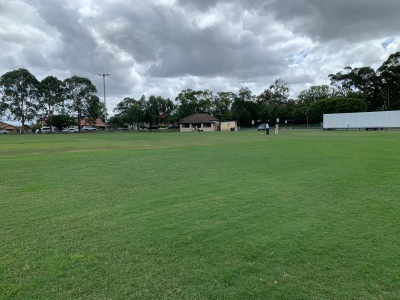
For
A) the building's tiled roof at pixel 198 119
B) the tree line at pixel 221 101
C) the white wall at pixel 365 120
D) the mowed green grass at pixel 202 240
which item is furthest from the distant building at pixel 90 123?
the mowed green grass at pixel 202 240

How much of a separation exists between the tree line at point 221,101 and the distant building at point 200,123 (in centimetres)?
774

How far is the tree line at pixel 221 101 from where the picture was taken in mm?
73438

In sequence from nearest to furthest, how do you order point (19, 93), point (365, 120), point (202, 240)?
point (202, 240)
point (365, 120)
point (19, 93)

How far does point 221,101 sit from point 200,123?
16.4m

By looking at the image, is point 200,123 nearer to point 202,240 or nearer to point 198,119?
point 198,119

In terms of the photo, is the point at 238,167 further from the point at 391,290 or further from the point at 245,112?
the point at 245,112

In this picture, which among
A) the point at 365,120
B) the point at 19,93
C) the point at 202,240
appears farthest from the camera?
the point at 19,93

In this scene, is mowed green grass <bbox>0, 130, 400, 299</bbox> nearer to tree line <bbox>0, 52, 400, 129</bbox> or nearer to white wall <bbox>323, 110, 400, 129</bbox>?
white wall <bbox>323, 110, 400, 129</bbox>

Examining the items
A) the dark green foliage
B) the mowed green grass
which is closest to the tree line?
the dark green foliage

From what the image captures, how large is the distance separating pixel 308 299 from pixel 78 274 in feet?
7.96

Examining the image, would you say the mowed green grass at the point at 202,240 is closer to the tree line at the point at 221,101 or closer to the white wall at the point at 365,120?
the white wall at the point at 365,120

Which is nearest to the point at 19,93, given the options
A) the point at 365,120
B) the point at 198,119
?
the point at 198,119

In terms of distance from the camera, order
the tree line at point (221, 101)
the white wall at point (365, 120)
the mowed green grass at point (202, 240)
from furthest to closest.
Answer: the tree line at point (221, 101) → the white wall at point (365, 120) → the mowed green grass at point (202, 240)

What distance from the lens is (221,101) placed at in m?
92.6
